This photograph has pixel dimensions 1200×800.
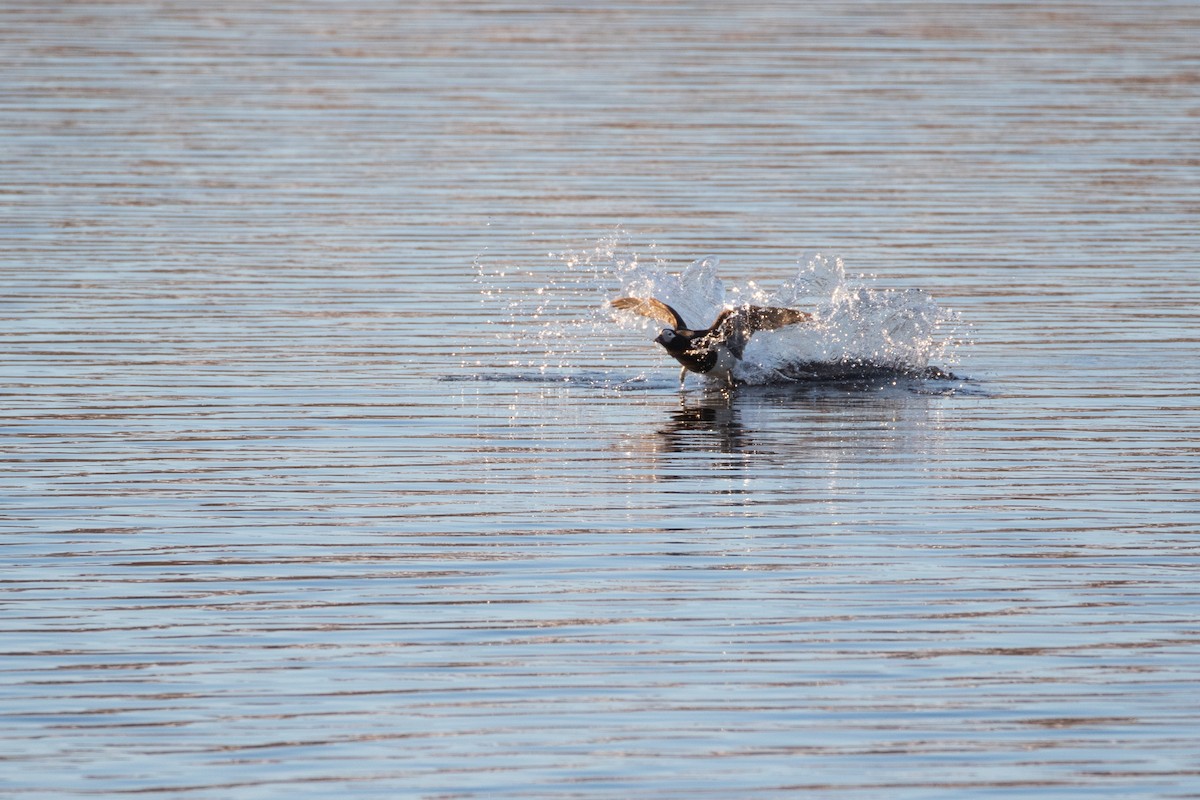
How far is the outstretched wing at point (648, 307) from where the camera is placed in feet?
61.0

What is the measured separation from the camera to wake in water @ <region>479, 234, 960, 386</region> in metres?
18.2

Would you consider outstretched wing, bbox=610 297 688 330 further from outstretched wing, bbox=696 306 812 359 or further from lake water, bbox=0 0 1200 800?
outstretched wing, bbox=696 306 812 359

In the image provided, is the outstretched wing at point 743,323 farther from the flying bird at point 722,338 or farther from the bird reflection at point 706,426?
the bird reflection at point 706,426

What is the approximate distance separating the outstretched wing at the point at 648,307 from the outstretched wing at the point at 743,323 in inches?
25.6

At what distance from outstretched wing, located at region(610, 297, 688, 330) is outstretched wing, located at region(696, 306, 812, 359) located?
65 centimetres

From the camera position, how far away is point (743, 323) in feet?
58.9

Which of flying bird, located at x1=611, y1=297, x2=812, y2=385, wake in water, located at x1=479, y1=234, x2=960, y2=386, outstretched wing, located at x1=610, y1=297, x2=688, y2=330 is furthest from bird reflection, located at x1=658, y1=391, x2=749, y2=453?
outstretched wing, located at x1=610, y1=297, x2=688, y2=330

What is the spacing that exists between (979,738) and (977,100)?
25.1 m

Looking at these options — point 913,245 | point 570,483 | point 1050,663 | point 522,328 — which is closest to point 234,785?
point 1050,663

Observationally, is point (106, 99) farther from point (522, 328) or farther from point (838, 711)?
point (838, 711)

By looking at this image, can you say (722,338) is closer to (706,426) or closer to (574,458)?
(706,426)

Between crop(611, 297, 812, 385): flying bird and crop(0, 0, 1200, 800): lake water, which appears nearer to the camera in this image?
crop(0, 0, 1200, 800): lake water

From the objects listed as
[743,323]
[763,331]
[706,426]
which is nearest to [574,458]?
[706,426]

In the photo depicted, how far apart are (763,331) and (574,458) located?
368cm
